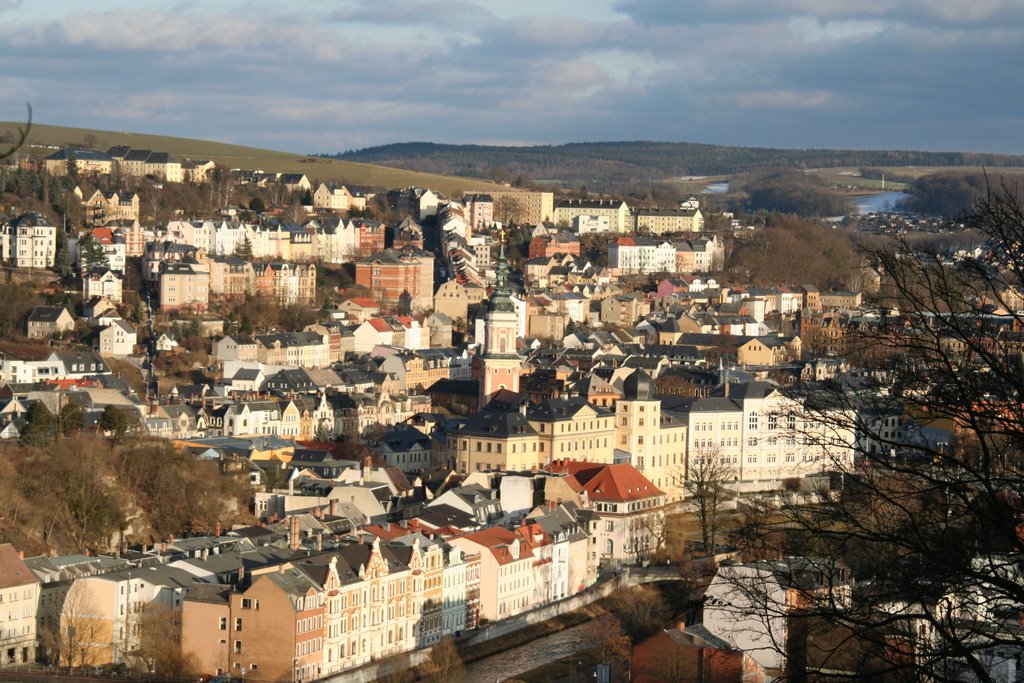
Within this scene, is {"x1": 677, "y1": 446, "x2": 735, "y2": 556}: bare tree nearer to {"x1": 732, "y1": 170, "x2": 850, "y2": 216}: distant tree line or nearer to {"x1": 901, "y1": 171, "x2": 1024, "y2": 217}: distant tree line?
{"x1": 901, "y1": 171, "x2": 1024, "y2": 217}: distant tree line

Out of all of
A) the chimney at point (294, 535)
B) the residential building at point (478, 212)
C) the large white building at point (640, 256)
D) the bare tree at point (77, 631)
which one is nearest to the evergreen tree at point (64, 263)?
the large white building at point (640, 256)

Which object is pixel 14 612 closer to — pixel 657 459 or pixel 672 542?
pixel 672 542

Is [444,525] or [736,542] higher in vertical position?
[736,542]

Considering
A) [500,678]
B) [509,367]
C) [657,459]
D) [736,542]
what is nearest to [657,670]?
[500,678]

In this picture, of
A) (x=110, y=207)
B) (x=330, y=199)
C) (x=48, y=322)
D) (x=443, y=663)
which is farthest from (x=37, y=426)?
(x=330, y=199)

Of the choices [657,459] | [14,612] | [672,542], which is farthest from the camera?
[657,459]

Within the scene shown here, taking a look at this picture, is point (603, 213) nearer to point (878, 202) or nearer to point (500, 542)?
point (878, 202)

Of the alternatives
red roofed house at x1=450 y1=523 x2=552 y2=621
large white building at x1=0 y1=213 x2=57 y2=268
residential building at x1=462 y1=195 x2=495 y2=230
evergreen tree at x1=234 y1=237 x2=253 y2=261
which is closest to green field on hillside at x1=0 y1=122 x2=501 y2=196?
residential building at x1=462 y1=195 x2=495 y2=230
